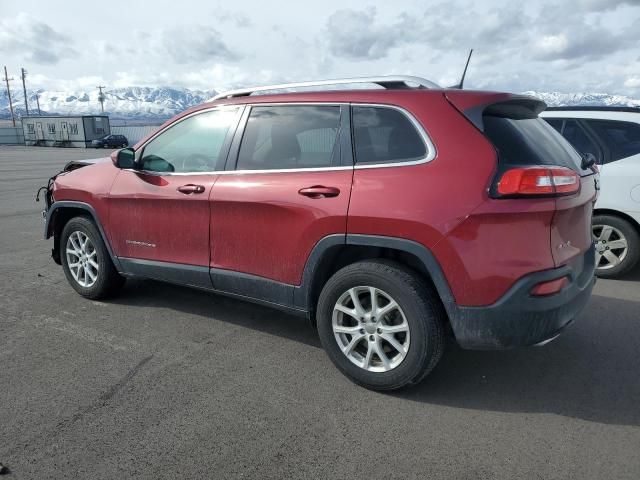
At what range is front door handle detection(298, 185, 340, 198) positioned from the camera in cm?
304

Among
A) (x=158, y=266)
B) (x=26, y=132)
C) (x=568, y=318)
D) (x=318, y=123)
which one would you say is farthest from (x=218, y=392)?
(x=26, y=132)

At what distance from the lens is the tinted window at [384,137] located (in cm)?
290

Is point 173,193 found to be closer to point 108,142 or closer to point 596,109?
point 596,109

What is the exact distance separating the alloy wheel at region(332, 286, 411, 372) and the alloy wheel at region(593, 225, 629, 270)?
3.12m

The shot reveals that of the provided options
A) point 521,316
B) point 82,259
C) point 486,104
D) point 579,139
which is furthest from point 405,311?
point 579,139

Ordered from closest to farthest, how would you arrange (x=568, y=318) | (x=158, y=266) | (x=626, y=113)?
1. (x=568, y=318)
2. (x=158, y=266)
3. (x=626, y=113)

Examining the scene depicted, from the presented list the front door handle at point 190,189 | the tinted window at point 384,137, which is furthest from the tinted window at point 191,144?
the tinted window at point 384,137

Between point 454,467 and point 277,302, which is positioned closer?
point 454,467

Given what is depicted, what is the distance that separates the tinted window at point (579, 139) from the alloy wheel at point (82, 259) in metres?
4.75

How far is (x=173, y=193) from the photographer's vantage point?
12.5 ft

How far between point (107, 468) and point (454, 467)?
5.30 ft

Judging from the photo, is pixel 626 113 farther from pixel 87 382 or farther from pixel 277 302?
pixel 87 382

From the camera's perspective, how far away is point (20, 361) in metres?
3.45

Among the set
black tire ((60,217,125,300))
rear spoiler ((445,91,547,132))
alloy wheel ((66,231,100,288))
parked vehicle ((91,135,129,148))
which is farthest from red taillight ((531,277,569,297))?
parked vehicle ((91,135,129,148))
